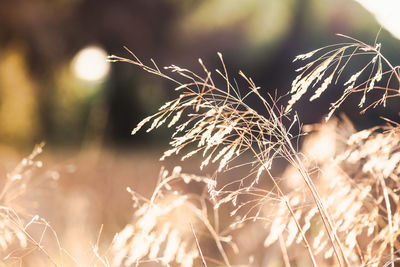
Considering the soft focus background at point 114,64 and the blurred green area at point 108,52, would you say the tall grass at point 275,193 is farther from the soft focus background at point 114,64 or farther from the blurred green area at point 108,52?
the blurred green area at point 108,52

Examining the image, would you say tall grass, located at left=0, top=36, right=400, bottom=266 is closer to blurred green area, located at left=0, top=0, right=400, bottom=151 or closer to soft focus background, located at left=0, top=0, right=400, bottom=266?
soft focus background, located at left=0, top=0, right=400, bottom=266

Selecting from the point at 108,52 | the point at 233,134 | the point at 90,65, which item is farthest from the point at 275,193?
the point at 90,65

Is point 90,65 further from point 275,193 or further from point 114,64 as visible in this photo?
point 275,193

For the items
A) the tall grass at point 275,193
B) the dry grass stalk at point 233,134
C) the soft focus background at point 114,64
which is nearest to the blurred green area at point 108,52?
the soft focus background at point 114,64

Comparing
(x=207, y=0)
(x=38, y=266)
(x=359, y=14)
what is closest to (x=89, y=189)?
(x=38, y=266)

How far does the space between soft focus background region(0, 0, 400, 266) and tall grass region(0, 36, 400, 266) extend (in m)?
0.49

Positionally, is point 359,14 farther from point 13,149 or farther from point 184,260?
point 13,149

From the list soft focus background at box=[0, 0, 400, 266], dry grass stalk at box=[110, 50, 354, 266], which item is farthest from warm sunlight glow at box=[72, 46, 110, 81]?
dry grass stalk at box=[110, 50, 354, 266]

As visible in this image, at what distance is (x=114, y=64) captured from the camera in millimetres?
2805

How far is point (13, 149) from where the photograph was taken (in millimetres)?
2703

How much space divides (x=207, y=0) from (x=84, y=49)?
0.94 meters

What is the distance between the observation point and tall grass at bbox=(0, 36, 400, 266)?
485mm

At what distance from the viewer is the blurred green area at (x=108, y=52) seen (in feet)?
7.81

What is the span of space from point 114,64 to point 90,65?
169 millimetres
